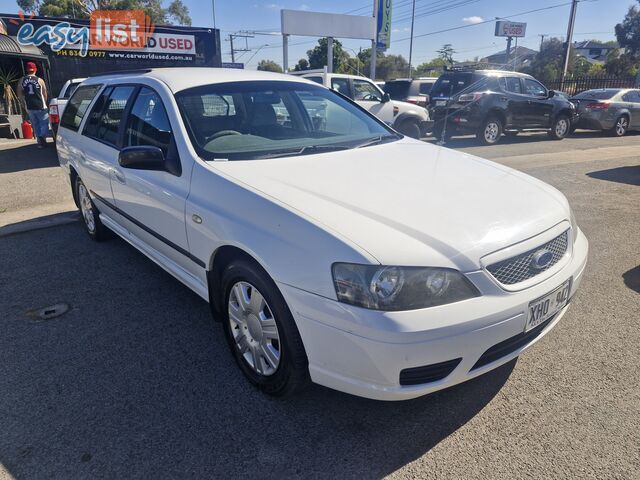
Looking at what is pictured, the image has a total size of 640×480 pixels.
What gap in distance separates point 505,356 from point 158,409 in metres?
1.76

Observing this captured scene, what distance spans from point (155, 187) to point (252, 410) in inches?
63.1

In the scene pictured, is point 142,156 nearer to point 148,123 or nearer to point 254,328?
point 148,123

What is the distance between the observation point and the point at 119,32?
1730 cm

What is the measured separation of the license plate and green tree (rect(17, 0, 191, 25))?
1529 inches

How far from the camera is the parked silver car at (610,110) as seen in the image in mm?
14633

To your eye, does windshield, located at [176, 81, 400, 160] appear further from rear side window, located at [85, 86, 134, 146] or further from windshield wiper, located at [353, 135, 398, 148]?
rear side window, located at [85, 86, 134, 146]

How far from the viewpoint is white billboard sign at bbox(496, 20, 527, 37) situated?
46.8 meters

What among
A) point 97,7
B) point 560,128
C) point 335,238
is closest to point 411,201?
point 335,238

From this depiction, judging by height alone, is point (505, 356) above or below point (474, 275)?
below

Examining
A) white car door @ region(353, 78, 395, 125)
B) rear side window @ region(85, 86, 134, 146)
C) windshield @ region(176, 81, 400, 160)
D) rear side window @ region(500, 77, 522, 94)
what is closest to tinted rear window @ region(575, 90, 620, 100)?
rear side window @ region(500, 77, 522, 94)

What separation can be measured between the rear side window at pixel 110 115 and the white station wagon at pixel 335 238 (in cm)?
21

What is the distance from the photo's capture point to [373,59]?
28.8 meters

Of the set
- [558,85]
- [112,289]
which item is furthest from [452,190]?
[558,85]

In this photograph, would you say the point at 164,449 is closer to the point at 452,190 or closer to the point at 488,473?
the point at 488,473
